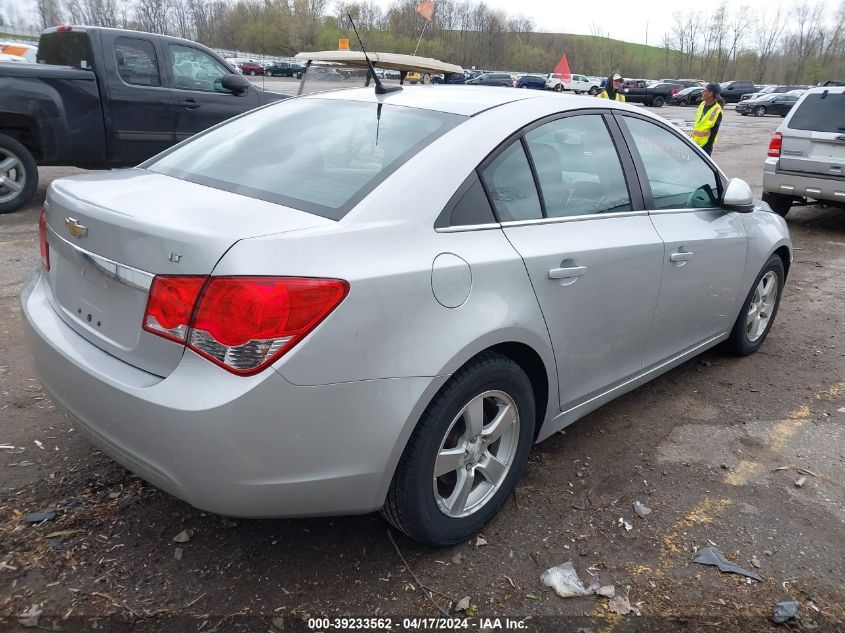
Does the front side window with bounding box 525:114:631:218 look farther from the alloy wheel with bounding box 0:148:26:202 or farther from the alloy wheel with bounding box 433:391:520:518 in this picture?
the alloy wheel with bounding box 0:148:26:202

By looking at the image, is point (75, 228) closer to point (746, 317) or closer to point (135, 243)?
point (135, 243)

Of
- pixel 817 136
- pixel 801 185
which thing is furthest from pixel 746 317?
pixel 817 136

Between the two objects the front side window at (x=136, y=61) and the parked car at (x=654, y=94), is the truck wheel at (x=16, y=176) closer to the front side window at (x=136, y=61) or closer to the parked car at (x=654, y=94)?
the front side window at (x=136, y=61)

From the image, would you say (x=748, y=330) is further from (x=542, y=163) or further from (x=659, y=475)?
(x=542, y=163)

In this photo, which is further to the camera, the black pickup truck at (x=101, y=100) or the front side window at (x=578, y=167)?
the black pickup truck at (x=101, y=100)

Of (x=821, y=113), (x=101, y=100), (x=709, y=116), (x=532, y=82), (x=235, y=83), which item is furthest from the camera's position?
(x=532, y=82)

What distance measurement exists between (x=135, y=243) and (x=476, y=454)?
1.39m

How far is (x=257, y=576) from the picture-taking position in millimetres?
2393

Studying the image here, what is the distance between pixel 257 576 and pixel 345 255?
3.92 feet

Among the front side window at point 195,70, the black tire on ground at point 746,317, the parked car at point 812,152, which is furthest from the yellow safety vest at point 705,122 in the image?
the front side window at point 195,70

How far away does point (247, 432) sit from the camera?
1926 millimetres

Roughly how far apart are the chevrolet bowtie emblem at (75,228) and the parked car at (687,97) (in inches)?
2048

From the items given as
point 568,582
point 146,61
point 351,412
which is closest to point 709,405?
point 568,582

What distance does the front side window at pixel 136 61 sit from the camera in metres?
7.79
